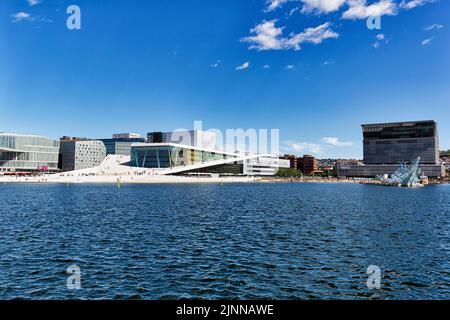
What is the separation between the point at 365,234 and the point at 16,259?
93.5ft

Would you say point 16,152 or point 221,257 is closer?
point 221,257

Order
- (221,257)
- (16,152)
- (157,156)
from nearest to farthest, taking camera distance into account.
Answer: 1. (221,257)
2. (16,152)
3. (157,156)

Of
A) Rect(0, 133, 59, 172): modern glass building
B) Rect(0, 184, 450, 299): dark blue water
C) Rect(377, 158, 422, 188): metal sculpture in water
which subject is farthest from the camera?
Rect(0, 133, 59, 172): modern glass building

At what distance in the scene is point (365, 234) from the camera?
108 feet

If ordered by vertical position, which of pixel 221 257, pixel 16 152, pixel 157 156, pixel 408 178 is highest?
pixel 16 152

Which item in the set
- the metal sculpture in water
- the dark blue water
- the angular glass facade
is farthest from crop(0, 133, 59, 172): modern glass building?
the metal sculpture in water

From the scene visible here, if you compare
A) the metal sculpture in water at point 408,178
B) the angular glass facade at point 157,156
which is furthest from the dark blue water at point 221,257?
the angular glass facade at point 157,156

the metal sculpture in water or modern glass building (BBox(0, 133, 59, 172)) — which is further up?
modern glass building (BBox(0, 133, 59, 172))

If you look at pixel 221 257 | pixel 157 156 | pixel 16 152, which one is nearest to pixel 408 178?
pixel 157 156

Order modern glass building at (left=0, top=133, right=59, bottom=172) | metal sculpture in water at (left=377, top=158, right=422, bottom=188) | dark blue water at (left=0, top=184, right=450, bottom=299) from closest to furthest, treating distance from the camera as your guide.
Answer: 1. dark blue water at (left=0, top=184, right=450, bottom=299)
2. metal sculpture in water at (left=377, top=158, right=422, bottom=188)
3. modern glass building at (left=0, top=133, right=59, bottom=172)

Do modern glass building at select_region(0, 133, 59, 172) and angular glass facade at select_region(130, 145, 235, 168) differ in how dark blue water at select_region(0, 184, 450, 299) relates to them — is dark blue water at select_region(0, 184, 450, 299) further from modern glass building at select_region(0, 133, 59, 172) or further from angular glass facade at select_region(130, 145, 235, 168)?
modern glass building at select_region(0, 133, 59, 172)

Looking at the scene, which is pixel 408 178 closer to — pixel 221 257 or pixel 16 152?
pixel 221 257
